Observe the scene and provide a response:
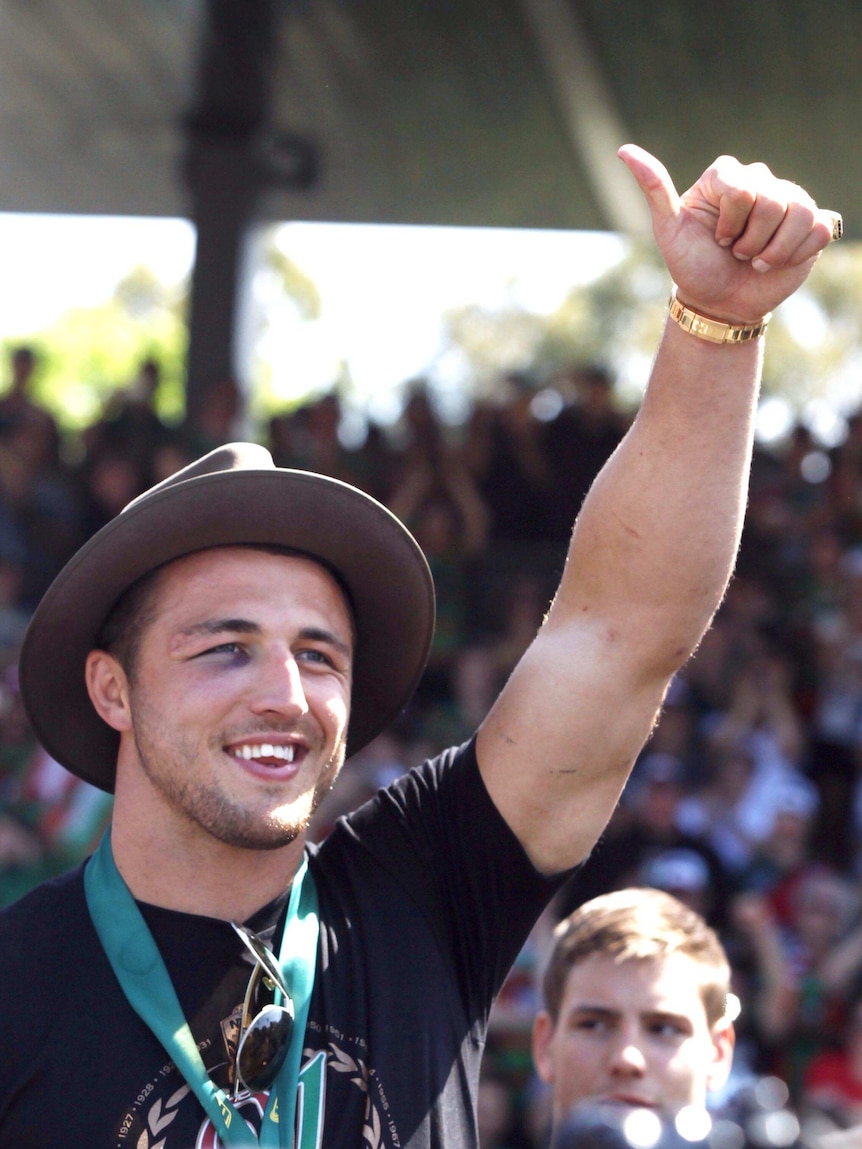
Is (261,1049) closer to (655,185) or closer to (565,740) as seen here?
(565,740)

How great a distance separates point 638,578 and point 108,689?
2.73 feet

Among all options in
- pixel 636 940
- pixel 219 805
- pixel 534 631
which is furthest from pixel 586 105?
pixel 219 805

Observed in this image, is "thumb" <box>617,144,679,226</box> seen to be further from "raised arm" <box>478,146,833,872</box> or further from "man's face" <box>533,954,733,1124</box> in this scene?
"man's face" <box>533,954,733,1124</box>

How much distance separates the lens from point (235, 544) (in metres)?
2.48

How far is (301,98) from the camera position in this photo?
1067 cm

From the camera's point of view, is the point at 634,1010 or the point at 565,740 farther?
the point at 634,1010

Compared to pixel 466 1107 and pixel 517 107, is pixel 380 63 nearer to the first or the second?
pixel 517 107

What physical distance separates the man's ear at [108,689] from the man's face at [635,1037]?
3.41 ft

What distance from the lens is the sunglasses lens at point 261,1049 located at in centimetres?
213

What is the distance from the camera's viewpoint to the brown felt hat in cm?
245

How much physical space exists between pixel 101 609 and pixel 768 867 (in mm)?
5373

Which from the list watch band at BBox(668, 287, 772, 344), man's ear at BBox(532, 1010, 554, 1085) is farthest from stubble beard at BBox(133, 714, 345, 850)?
man's ear at BBox(532, 1010, 554, 1085)

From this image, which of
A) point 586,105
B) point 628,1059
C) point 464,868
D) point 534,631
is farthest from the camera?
point 586,105

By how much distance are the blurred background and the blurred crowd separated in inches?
0.7
